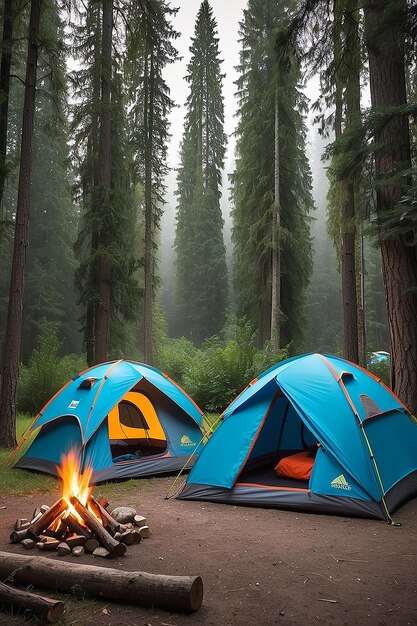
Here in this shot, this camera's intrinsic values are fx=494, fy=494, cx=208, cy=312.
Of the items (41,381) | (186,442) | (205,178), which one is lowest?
(186,442)

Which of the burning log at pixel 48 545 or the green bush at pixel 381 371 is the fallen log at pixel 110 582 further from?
the green bush at pixel 381 371

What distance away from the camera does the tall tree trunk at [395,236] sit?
750 cm

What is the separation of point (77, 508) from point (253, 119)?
54.7 ft

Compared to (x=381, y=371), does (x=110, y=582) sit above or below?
below

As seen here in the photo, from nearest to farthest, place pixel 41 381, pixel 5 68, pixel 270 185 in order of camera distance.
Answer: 1. pixel 5 68
2. pixel 41 381
3. pixel 270 185

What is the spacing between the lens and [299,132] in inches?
799

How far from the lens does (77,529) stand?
4312 millimetres

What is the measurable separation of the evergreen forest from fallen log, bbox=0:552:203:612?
5.40 meters

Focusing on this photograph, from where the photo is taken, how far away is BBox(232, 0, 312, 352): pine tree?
17141 millimetres

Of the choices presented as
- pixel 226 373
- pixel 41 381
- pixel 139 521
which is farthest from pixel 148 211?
pixel 139 521

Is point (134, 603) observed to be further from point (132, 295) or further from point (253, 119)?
point (253, 119)

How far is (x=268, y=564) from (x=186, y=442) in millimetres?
3889

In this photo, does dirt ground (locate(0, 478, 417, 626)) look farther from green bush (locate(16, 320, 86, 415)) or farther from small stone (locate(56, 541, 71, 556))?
green bush (locate(16, 320, 86, 415))

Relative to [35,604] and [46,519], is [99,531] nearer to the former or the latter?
[46,519]
